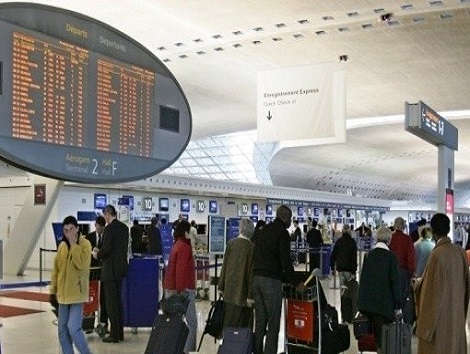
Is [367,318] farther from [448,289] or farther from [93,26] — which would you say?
[93,26]

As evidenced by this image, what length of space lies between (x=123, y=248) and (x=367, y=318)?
11.4ft

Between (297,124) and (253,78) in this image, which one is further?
(253,78)

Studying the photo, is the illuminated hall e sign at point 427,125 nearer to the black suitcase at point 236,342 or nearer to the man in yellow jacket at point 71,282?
the black suitcase at point 236,342

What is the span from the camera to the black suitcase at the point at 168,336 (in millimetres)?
5082

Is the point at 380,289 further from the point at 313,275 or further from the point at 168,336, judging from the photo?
the point at 168,336

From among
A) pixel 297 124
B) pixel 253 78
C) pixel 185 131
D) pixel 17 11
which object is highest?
pixel 253 78

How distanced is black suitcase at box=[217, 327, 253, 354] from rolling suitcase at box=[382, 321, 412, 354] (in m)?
1.70

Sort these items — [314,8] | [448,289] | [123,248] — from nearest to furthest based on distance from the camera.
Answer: [448,289], [123,248], [314,8]

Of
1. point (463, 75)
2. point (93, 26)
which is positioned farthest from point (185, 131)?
point (463, 75)

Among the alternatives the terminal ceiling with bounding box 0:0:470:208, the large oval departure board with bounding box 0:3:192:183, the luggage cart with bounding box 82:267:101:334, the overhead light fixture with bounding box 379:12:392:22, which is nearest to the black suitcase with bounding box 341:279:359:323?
the luggage cart with bounding box 82:267:101:334

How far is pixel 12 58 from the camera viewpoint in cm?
212

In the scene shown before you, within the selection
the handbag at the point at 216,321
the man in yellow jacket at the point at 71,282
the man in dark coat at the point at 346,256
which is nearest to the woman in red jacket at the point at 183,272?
the handbag at the point at 216,321

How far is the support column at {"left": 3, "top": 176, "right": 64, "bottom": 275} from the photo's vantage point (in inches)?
753

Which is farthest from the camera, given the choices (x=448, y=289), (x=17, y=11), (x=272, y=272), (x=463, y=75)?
(x=463, y=75)
